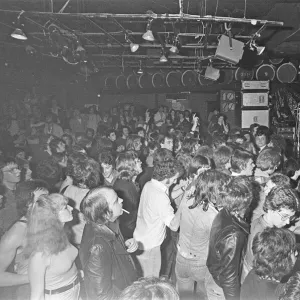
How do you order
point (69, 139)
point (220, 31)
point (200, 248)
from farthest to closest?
point (220, 31)
point (69, 139)
point (200, 248)

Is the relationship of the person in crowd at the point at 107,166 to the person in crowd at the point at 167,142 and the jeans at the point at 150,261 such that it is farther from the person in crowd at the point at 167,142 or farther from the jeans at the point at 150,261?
the person in crowd at the point at 167,142

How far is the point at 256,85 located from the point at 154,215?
7.41 metres

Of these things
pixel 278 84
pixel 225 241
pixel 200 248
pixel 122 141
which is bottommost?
pixel 200 248

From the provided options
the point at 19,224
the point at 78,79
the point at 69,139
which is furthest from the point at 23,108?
the point at 19,224

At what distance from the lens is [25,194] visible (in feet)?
7.64

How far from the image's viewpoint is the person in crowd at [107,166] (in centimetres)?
365

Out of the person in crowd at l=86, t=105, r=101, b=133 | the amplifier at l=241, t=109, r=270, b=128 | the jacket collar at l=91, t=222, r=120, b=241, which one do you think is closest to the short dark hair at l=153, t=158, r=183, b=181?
the jacket collar at l=91, t=222, r=120, b=241

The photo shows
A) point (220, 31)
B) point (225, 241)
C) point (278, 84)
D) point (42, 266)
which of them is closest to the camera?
point (42, 266)

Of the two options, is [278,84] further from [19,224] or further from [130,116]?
[19,224]

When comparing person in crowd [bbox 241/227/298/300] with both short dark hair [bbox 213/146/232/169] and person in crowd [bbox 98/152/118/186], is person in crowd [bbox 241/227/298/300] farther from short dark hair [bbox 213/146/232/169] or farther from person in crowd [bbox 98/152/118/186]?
person in crowd [bbox 98/152/118/186]

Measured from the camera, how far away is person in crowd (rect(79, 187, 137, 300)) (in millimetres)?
1847

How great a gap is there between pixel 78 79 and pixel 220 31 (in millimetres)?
6427

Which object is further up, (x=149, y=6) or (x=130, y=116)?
(x=149, y=6)

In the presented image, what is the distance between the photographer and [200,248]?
8.11ft
